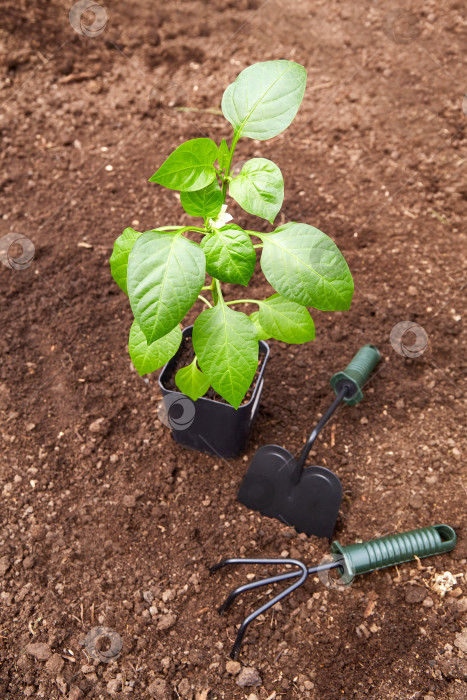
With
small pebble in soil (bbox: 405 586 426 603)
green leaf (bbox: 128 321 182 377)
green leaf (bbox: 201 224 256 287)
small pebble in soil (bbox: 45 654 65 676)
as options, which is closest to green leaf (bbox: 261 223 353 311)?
green leaf (bbox: 201 224 256 287)

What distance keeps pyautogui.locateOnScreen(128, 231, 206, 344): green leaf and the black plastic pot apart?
0.57 metres

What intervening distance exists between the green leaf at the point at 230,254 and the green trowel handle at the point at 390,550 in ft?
3.07

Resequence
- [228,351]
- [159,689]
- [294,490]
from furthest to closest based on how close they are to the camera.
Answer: [294,490] < [159,689] < [228,351]

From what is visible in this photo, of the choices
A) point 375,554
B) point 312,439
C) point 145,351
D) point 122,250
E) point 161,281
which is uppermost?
point 161,281

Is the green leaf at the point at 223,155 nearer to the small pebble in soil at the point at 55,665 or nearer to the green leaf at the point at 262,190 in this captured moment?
the green leaf at the point at 262,190

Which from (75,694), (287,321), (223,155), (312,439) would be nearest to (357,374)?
(312,439)

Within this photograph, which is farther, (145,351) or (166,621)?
(166,621)

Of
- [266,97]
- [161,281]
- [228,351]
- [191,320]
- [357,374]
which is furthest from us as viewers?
[191,320]

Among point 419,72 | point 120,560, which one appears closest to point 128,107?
point 419,72

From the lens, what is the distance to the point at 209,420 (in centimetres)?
192

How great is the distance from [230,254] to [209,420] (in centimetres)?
75

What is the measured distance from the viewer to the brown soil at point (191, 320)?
1694mm

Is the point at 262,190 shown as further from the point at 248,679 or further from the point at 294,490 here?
the point at 248,679

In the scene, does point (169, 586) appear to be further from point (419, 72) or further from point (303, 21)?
point (303, 21)
